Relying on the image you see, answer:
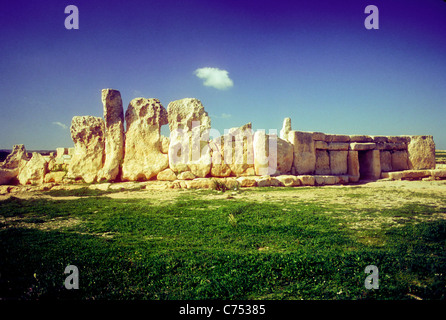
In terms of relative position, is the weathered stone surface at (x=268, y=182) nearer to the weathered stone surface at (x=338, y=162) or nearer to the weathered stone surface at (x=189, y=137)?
the weathered stone surface at (x=189, y=137)

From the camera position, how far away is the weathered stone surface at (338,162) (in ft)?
45.4

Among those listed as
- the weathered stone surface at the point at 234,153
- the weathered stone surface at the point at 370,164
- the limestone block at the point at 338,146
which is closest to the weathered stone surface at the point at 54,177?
the weathered stone surface at the point at 234,153

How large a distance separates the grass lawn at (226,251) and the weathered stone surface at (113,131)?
527 cm

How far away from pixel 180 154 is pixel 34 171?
770 cm

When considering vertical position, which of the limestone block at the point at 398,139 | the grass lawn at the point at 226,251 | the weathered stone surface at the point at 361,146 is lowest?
the grass lawn at the point at 226,251

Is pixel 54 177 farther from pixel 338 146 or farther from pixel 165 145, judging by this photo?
pixel 338 146

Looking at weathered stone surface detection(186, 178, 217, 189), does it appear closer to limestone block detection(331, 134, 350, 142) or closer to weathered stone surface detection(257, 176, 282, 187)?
weathered stone surface detection(257, 176, 282, 187)

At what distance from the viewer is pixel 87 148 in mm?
12859

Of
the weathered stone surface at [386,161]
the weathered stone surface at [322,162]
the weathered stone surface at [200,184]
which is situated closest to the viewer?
the weathered stone surface at [200,184]

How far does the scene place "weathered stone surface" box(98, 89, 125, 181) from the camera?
12500 millimetres

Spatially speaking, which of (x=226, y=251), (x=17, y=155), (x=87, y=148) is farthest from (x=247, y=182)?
(x=17, y=155)
